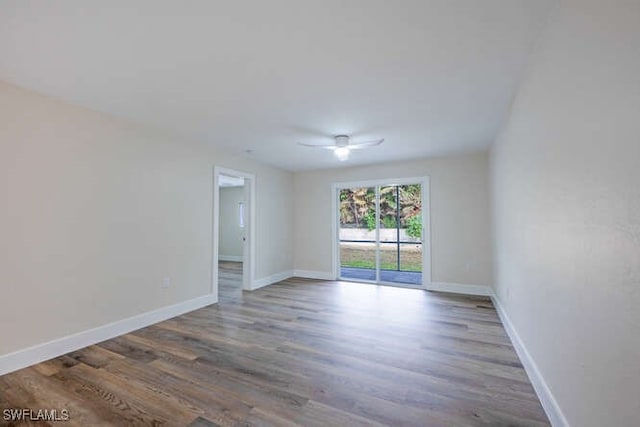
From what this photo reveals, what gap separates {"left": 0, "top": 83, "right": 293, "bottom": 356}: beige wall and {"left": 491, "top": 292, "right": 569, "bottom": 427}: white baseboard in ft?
12.8

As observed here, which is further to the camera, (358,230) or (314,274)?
(314,274)

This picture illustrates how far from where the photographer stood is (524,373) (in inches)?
89.0

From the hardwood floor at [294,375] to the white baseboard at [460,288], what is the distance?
1.08 m

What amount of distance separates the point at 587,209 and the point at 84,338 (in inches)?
160

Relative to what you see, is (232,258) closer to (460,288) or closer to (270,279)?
(270,279)

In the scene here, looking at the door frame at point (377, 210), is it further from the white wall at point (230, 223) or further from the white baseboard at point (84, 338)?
the white wall at point (230, 223)

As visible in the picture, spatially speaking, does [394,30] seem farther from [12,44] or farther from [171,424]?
[171,424]

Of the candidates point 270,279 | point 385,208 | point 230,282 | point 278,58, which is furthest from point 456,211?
point 230,282

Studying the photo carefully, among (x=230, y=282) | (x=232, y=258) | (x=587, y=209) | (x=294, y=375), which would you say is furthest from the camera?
(x=232, y=258)

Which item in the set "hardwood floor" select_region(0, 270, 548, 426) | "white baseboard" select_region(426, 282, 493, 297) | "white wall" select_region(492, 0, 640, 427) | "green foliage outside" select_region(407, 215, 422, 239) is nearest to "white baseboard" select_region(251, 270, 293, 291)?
"hardwood floor" select_region(0, 270, 548, 426)

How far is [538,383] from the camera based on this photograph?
6.46 feet

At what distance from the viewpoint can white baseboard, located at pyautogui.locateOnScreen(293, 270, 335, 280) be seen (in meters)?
5.96

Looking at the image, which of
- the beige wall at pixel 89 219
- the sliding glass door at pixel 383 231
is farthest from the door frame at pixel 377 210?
the beige wall at pixel 89 219

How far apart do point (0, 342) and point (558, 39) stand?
174 inches
